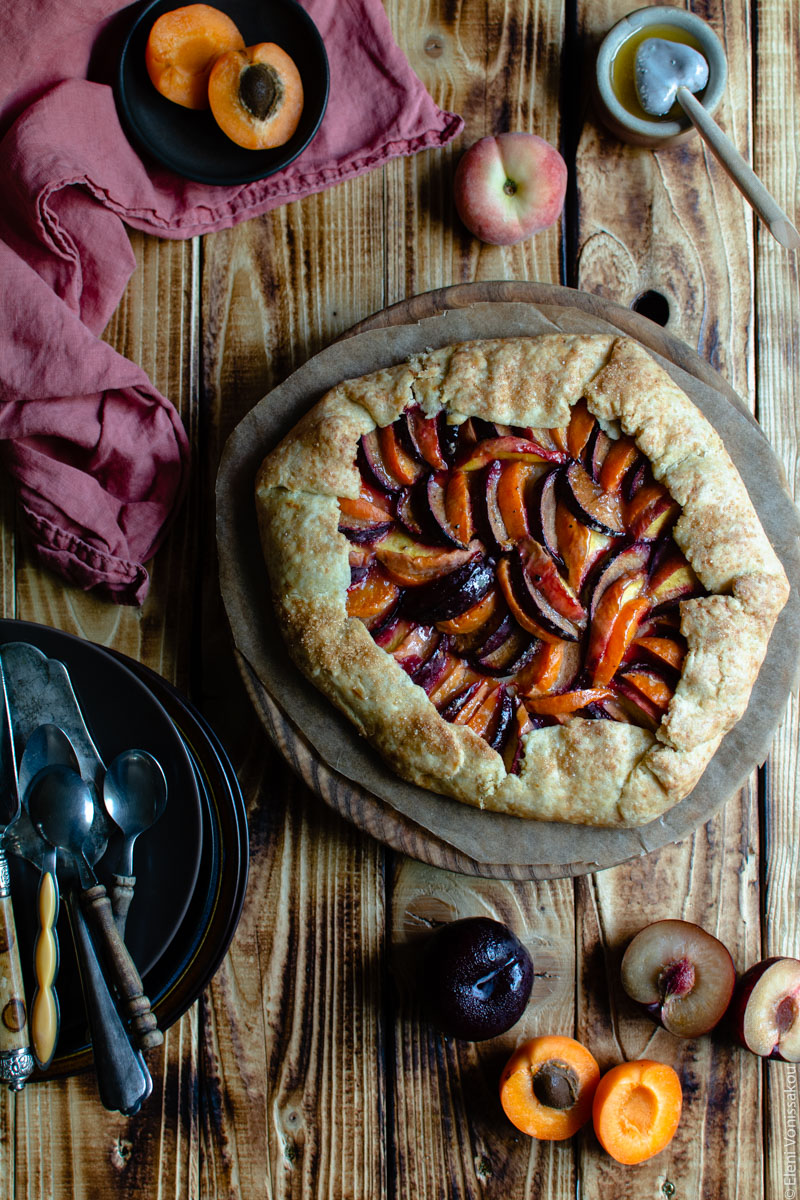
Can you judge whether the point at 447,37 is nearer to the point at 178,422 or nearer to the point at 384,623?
the point at 178,422

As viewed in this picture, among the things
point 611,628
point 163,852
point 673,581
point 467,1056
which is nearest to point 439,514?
point 611,628

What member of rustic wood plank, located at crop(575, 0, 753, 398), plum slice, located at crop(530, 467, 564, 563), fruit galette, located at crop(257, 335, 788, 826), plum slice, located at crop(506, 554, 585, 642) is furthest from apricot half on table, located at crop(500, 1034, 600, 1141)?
rustic wood plank, located at crop(575, 0, 753, 398)

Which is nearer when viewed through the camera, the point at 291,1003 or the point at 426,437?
the point at 426,437

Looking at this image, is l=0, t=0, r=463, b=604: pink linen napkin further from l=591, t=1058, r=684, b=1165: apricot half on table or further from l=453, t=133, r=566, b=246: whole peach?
l=591, t=1058, r=684, b=1165: apricot half on table

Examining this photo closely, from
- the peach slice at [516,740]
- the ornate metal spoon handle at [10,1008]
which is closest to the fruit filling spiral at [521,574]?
the peach slice at [516,740]

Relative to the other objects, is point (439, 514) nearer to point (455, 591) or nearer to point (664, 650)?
point (455, 591)

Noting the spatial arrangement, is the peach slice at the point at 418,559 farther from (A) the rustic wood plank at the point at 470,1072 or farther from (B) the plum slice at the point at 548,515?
(A) the rustic wood plank at the point at 470,1072
